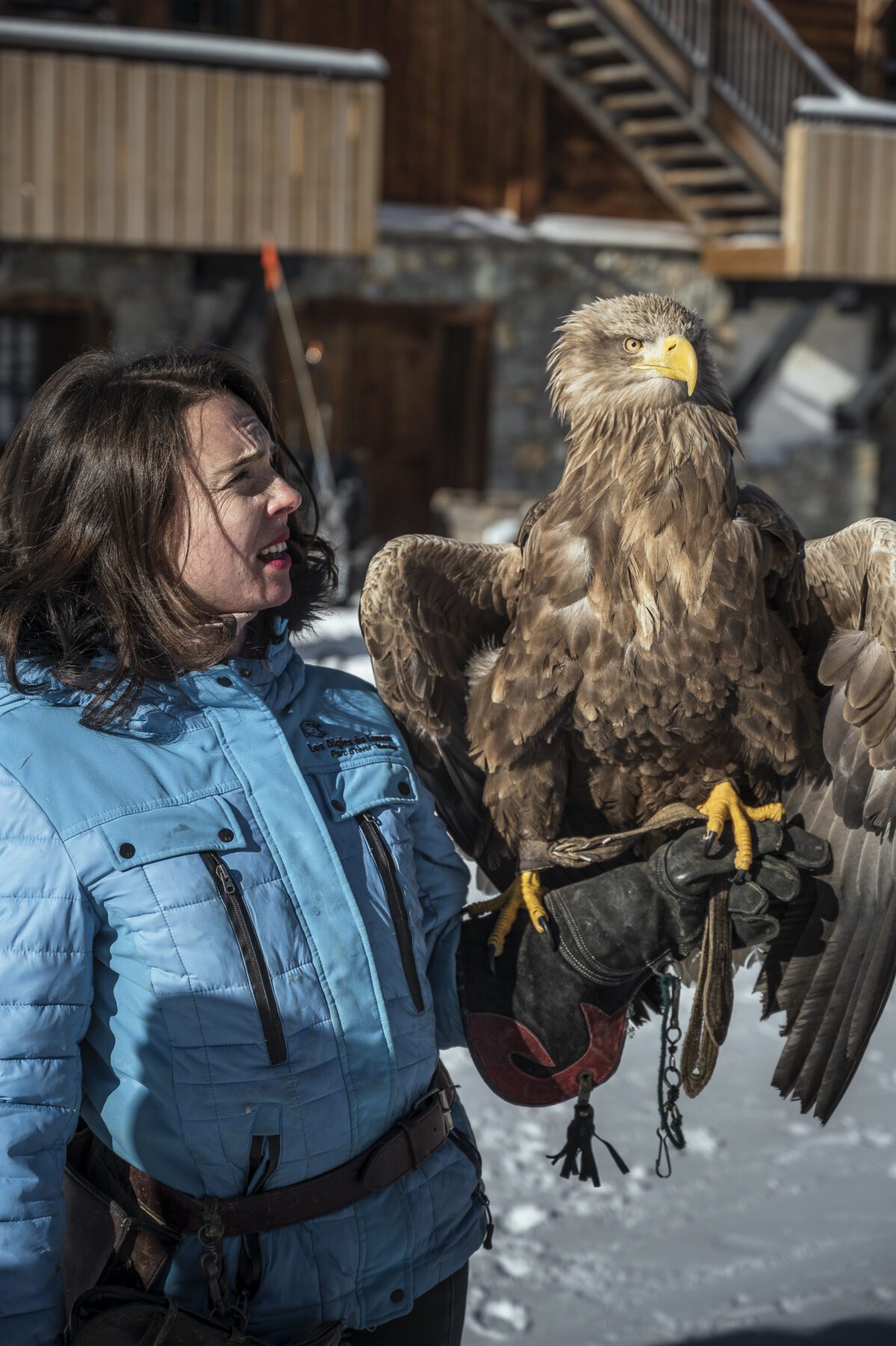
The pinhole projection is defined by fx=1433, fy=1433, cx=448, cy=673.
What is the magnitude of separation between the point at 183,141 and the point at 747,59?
436cm

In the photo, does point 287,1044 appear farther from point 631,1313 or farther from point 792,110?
point 792,110

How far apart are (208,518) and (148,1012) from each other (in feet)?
1.97

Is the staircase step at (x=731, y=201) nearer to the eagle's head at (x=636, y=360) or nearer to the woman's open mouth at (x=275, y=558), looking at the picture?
the eagle's head at (x=636, y=360)

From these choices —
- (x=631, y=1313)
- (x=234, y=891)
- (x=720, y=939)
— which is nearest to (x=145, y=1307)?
(x=234, y=891)

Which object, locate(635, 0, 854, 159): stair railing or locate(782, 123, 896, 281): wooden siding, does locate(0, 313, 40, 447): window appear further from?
locate(782, 123, 896, 281): wooden siding

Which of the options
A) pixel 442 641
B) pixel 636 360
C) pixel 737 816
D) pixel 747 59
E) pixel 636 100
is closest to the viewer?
pixel 737 816

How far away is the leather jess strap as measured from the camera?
1655 millimetres

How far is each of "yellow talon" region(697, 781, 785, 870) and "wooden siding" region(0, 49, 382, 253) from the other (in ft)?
23.7

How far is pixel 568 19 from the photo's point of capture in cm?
1043

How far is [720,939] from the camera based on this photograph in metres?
2.36

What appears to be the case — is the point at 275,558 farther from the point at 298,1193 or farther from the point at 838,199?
the point at 838,199

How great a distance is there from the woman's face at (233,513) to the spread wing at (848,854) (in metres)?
1.14

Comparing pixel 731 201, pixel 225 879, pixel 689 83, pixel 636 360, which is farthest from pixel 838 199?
pixel 225 879

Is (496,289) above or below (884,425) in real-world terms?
above
